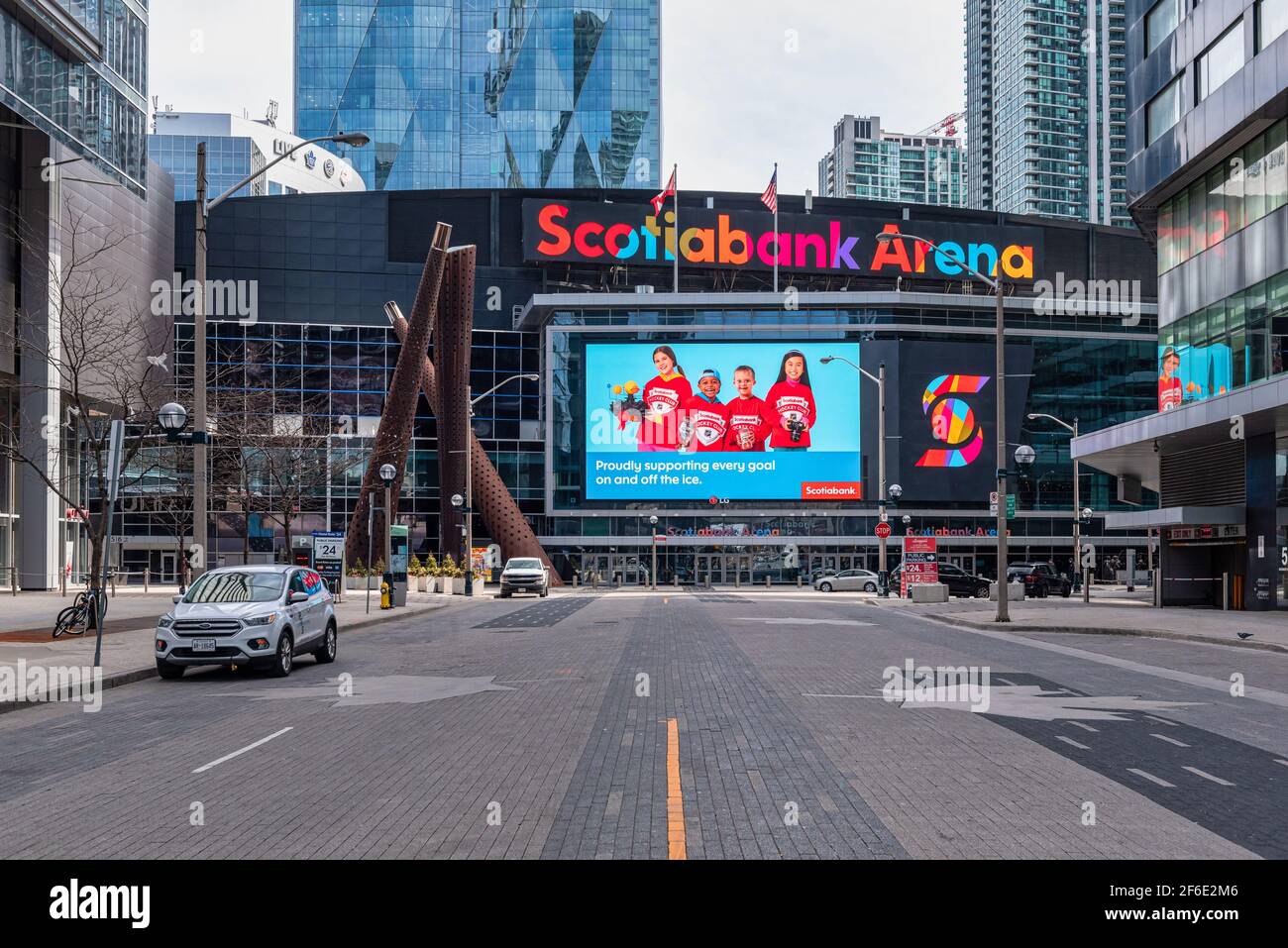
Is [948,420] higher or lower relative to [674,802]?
higher

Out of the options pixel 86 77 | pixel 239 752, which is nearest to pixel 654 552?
pixel 86 77

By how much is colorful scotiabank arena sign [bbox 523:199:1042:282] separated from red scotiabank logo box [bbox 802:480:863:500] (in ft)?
53.8

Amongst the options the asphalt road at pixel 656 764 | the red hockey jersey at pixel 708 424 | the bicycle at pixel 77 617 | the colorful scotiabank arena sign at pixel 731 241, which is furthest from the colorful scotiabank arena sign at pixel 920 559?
the colorful scotiabank arena sign at pixel 731 241

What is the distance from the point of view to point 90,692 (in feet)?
53.0

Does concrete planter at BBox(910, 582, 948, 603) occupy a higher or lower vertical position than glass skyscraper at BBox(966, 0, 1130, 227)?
lower

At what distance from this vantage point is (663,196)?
80438 millimetres

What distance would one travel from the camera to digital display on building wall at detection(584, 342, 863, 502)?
8062cm

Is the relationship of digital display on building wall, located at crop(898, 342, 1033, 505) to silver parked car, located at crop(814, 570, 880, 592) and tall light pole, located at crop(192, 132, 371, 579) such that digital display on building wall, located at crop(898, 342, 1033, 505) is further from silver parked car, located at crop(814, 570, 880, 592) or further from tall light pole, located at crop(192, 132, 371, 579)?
tall light pole, located at crop(192, 132, 371, 579)

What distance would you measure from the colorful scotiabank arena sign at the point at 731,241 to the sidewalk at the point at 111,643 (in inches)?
1951

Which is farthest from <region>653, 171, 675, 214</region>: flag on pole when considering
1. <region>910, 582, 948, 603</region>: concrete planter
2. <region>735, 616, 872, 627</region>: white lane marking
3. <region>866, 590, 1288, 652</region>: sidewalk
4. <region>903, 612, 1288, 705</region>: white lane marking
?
<region>903, 612, 1288, 705</region>: white lane marking

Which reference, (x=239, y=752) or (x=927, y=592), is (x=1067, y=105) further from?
(x=239, y=752)

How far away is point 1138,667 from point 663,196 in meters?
64.5

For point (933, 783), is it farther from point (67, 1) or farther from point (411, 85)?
point (411, 85)

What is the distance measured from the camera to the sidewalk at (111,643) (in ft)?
59.6
